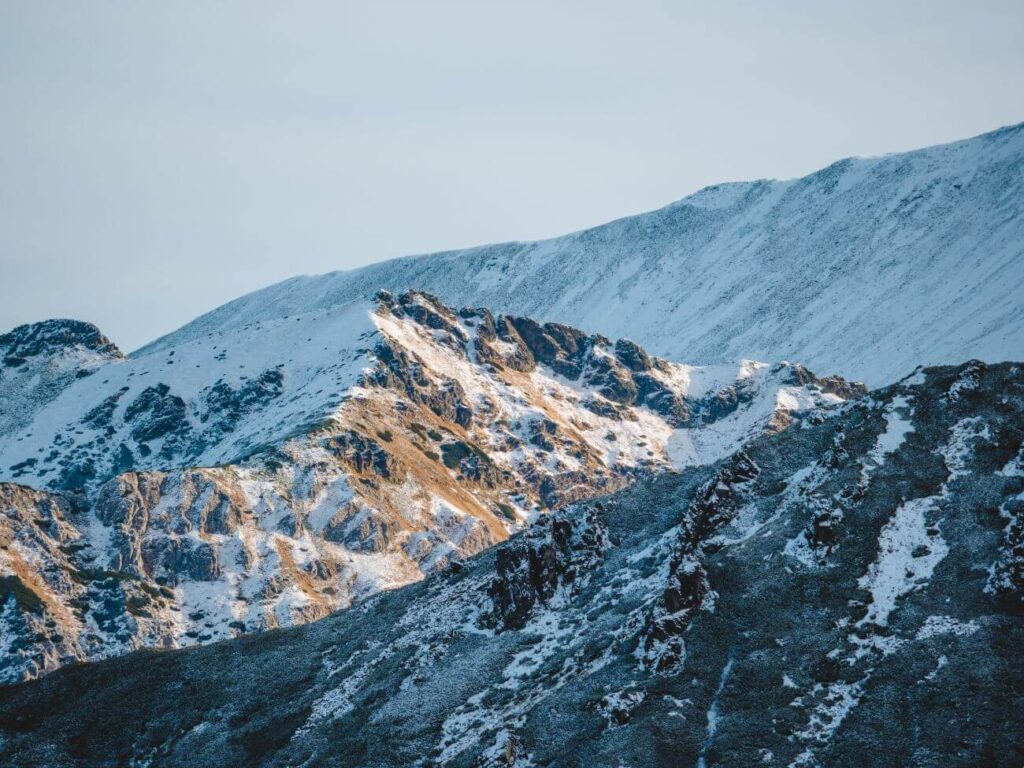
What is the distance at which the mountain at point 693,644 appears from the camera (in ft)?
232

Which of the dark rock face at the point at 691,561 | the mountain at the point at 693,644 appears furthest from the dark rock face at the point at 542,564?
the dark rock face at the point at 691,561

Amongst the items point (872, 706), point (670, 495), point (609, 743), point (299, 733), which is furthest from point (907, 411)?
point (299, 733)

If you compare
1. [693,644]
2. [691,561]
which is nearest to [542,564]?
[691,561]

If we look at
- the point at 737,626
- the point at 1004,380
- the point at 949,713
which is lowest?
the point at 949,713

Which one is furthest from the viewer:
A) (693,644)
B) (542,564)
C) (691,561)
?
(542,564)

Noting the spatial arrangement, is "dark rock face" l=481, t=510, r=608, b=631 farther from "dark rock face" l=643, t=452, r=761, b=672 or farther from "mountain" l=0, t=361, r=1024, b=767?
"dark rock face" l=643, t=452, r=761, b=672

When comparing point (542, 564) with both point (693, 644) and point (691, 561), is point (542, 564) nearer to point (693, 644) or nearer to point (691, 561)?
point (691, 561)

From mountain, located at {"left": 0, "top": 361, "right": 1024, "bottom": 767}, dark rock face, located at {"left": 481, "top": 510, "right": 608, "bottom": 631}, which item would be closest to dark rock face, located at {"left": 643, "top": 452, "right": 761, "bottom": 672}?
mountain, located at {"left": 0, "top": 361, "right": 1024, "bottom": 767}

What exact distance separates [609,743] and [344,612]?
52.1 meters

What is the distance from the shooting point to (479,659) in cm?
9112

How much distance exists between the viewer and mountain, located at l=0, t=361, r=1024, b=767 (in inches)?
2781

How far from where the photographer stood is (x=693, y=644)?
79.7 metres

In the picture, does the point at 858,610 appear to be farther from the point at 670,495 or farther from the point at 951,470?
the point at 670,495

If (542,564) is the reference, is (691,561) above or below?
below
